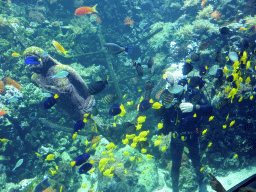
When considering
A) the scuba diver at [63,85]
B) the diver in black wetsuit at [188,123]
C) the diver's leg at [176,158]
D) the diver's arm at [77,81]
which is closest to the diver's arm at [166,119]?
the diver in black wetsuit at [188,123]

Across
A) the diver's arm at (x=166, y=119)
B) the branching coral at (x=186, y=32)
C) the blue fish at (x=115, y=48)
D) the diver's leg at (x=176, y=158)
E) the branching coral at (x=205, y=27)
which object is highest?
the blue fish at (x=115, y=48)

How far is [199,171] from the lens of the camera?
171 inches

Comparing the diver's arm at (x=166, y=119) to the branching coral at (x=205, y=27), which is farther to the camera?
the branching coral at (x=205, y=27)

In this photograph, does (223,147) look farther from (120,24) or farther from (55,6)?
(55,6)

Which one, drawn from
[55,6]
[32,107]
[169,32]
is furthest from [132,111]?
[55,6]

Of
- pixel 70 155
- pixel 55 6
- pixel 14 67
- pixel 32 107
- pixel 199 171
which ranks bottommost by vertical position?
pixel 70 155

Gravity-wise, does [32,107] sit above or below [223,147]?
above

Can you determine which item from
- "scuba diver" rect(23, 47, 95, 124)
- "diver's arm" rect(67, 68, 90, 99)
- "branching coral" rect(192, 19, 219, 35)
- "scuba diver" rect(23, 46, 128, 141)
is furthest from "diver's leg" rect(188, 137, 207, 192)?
"branching coral" rect(192, 19, 219, 35)

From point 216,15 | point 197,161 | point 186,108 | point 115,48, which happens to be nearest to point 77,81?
point 115,48

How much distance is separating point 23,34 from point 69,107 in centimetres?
593

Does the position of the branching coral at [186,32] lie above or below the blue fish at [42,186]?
above

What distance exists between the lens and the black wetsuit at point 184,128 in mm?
3637

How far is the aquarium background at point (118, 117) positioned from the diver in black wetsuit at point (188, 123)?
27 centimetres

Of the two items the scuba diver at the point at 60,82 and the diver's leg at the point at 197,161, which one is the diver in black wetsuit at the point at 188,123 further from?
the scuba diver at the point at 60,82
